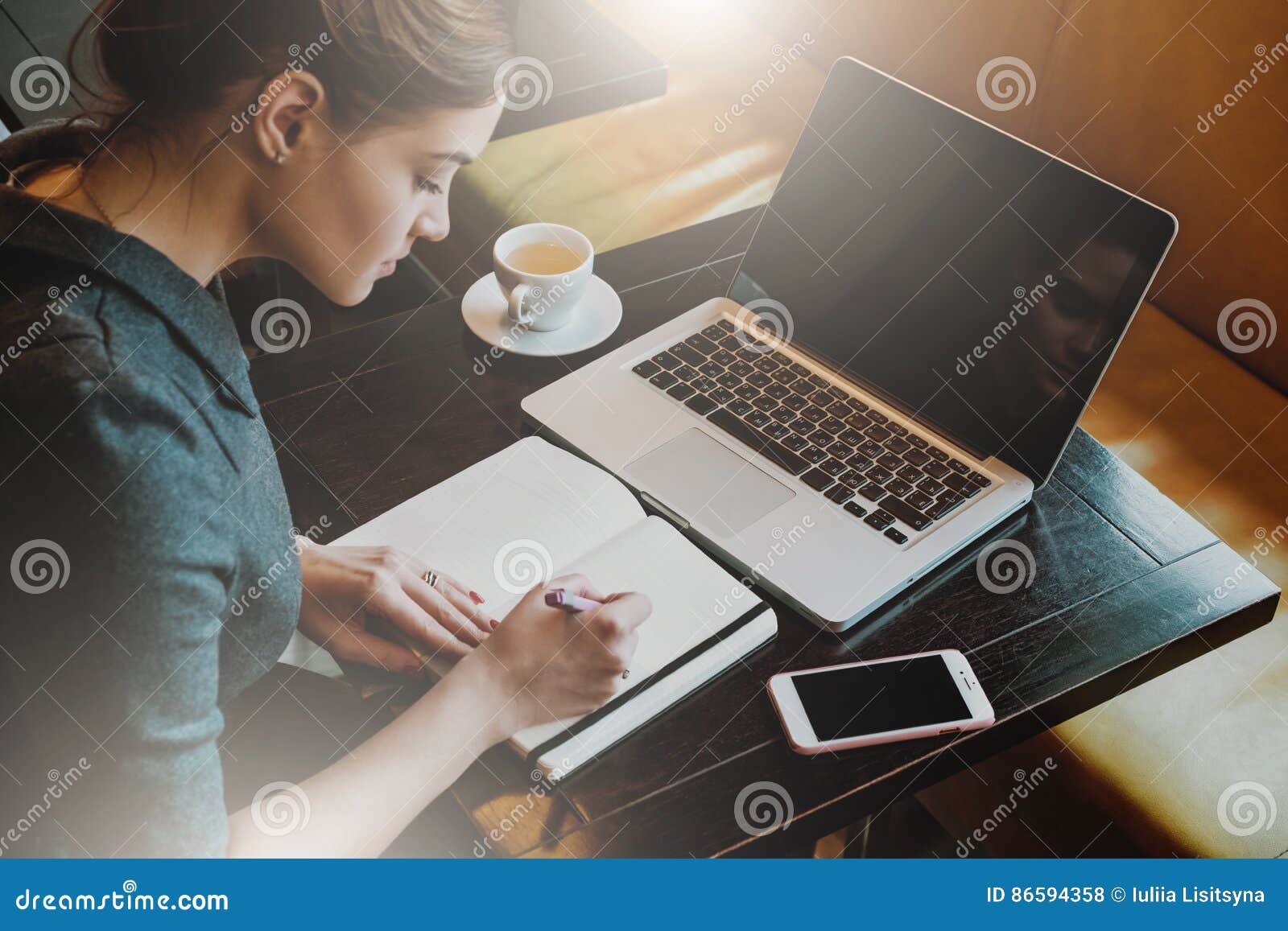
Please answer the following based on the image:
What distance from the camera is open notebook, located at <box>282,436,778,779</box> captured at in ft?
1.77

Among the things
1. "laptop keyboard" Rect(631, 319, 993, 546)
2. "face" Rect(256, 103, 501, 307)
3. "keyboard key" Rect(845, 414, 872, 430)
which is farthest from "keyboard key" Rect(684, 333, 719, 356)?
"face" Rect(256, 103, 501, 307)

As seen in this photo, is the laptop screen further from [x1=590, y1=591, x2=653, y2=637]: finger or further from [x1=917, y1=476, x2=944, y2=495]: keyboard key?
[x1=590, y1=591, x2=653, y2=637]: finger

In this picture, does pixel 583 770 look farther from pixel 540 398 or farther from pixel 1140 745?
pixel 1140 745

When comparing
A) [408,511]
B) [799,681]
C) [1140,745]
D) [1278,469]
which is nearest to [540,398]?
[408,511]

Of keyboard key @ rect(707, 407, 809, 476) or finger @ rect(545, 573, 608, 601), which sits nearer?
finger @ rect(545, 573, 608, 601)

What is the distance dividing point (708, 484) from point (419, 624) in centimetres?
22

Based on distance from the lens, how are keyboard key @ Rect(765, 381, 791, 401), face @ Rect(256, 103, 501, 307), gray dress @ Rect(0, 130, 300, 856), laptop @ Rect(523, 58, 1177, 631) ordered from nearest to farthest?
1. gray dress @ Rect(0, 130, 300, 856)
2. face @ Rect(256, 103, 501, 307)
3. laptop @ Rect(523, 58, 1177, 631)
4. keyboard key @ Rect(765, 381, 791, 401)

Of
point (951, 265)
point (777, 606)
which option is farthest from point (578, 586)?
point (951, 265)

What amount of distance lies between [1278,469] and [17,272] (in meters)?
1.01

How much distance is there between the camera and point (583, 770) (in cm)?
52

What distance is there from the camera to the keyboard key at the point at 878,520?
651mm

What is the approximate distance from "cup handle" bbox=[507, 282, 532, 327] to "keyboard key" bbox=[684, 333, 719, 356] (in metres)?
0.13

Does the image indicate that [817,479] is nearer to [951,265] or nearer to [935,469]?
[935,469]

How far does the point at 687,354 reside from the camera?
30.8 inches
